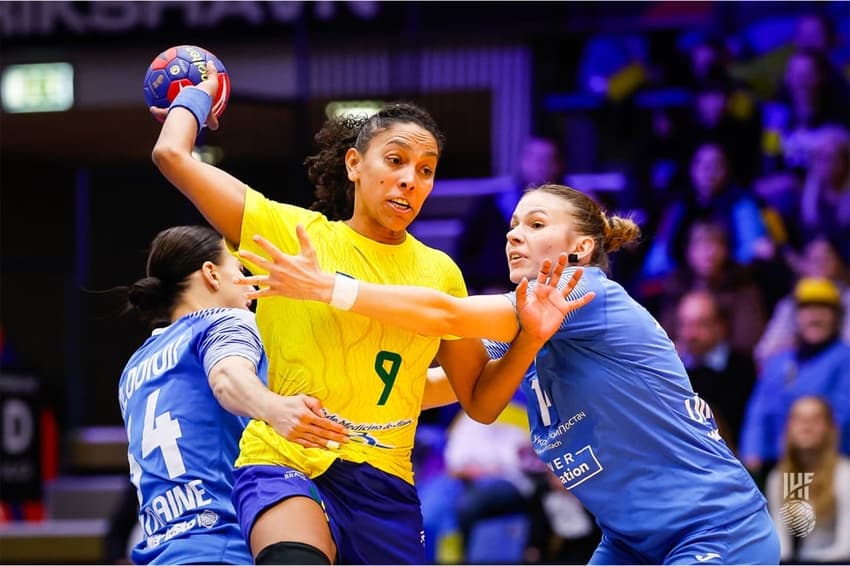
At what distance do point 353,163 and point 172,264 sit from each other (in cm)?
74

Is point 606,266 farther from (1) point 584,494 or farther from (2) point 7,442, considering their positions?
(2) point 7,442

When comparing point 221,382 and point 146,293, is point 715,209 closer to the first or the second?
point 146,293

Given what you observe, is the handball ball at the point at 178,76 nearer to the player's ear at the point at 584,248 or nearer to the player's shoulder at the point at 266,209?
the player's shoulder at the point at 266,209

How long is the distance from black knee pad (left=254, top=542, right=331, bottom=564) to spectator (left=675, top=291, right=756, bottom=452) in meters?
4.51

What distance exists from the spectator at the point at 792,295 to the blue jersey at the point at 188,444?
4.46m

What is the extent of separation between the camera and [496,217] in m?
8.19

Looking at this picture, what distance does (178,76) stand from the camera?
12.0ft

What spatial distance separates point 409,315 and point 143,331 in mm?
9008

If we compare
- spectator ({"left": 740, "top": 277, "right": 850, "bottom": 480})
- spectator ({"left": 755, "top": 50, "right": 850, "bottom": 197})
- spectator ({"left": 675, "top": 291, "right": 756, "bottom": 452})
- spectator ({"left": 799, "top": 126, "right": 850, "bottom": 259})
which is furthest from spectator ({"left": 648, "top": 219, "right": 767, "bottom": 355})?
spectator ({"left": 755, "top": 50, "right": 850, "bottom": 197})

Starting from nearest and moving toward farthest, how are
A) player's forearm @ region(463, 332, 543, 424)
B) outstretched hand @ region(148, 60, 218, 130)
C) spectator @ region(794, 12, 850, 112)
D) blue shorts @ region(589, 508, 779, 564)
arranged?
blue shorts @ region(589, 508, 779, 564) < player's forearm @ region(463, 332, 543, 424) < outstretched hand @ region(148, 60, 218, 130) < spectator @ region(794, 12, 850, 112)

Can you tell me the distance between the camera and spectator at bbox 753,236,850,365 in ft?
24.3

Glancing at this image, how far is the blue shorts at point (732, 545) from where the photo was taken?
331 centimetres

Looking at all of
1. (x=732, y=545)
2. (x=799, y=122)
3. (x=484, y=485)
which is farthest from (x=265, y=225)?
(x=799, y=122)

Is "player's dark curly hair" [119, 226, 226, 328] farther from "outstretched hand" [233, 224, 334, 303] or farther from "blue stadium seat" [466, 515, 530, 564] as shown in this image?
"blue stadium seat" [466, 515, 530, 564]
